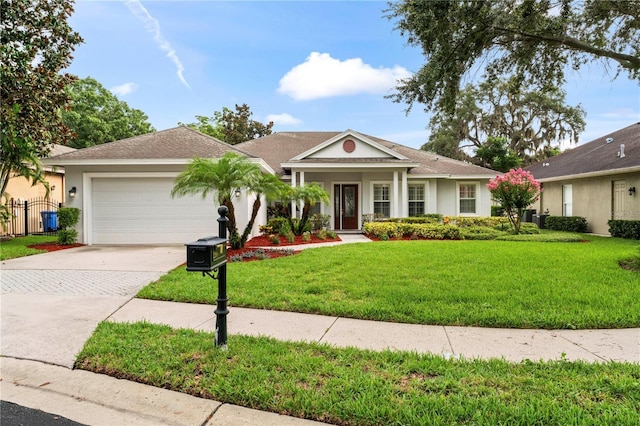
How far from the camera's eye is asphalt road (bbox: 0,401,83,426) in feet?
8.90

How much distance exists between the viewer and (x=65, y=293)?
6215 mm

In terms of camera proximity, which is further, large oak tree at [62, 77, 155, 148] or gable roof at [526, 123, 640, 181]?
large oak tree at [62, 77, 155, 148]

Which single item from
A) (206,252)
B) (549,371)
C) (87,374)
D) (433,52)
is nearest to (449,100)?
(433,52)

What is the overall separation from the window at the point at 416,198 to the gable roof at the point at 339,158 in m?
0.95

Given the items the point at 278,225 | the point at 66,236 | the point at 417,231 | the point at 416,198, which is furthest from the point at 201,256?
the point at 416,198

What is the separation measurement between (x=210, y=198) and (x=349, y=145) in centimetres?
729

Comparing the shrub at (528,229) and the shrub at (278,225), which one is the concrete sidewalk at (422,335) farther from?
the shrub at (528,229)

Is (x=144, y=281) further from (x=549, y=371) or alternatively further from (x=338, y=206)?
(x=338, y=206)

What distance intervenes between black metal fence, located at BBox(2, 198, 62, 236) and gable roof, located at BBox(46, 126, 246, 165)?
5223mm


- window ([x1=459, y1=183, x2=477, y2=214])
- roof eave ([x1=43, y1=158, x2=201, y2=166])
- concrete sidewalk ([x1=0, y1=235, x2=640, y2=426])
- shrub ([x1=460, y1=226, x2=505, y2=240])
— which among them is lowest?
concrete sidewalk ([x1=0, y1=235, x2=640, y2=426])

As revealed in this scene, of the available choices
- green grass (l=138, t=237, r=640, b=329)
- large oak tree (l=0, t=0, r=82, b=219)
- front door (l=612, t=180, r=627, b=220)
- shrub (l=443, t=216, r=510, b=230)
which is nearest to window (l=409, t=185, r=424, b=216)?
shrub (l=443, t=216, r=510, b=230)

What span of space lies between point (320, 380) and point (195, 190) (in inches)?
300

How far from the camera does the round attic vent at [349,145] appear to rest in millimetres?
17359

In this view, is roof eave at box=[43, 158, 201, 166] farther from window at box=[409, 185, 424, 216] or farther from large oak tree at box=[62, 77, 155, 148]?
large oak tree at box=[62, 77, 155, 148]
